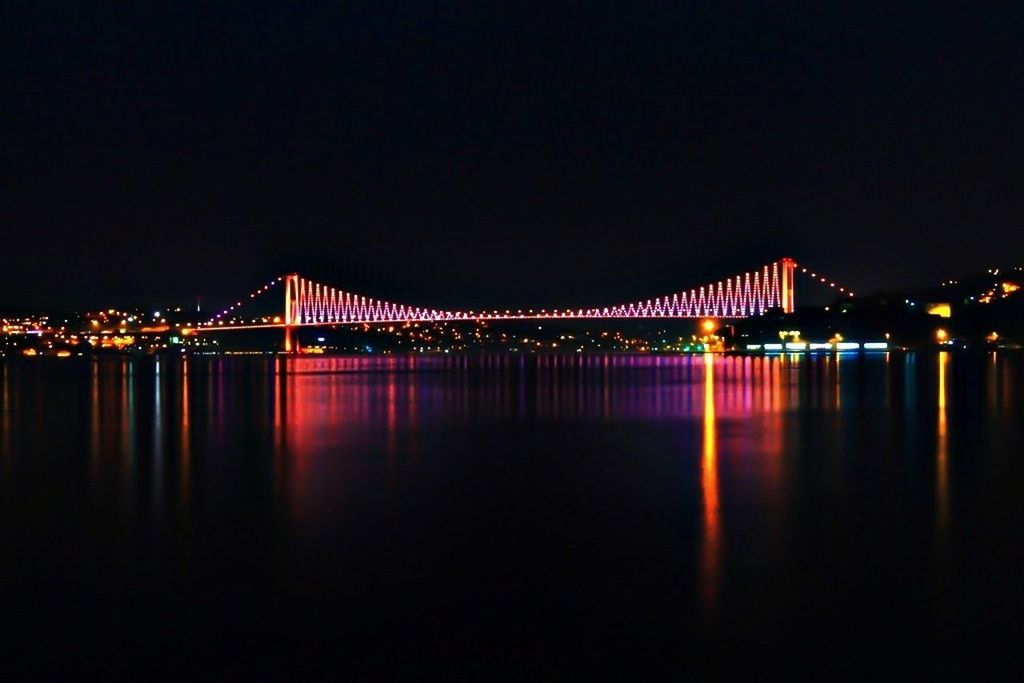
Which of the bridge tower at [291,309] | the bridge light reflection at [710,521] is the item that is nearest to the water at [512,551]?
the bridge light reflection at [710,521]

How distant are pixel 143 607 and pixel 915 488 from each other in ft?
18.5

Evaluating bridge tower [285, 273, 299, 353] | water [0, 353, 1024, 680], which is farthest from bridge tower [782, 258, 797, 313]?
water [0, 353, 1024, 680]

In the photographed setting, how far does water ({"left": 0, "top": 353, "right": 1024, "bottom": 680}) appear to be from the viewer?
5133mm

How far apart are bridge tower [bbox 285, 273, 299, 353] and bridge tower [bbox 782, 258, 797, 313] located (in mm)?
27301

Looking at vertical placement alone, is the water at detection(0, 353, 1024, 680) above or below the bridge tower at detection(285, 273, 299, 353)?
below

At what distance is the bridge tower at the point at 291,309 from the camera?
228 ft

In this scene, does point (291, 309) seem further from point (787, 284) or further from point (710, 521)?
point (710, 521)

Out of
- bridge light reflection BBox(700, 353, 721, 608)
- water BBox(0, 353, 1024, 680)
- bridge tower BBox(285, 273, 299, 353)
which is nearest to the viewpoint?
water BBox(0, 353, 1024, 680)

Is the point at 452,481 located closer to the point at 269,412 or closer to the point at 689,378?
the point at 269,412

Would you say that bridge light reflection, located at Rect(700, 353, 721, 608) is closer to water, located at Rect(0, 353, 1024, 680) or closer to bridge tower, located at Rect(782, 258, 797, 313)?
water, located at Rect(0, 353, 1024, 680)

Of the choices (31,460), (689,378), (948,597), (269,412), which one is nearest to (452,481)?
(31,460)

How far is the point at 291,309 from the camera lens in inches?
2822

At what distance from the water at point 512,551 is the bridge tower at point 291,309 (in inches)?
2168

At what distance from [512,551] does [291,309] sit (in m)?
65.7
